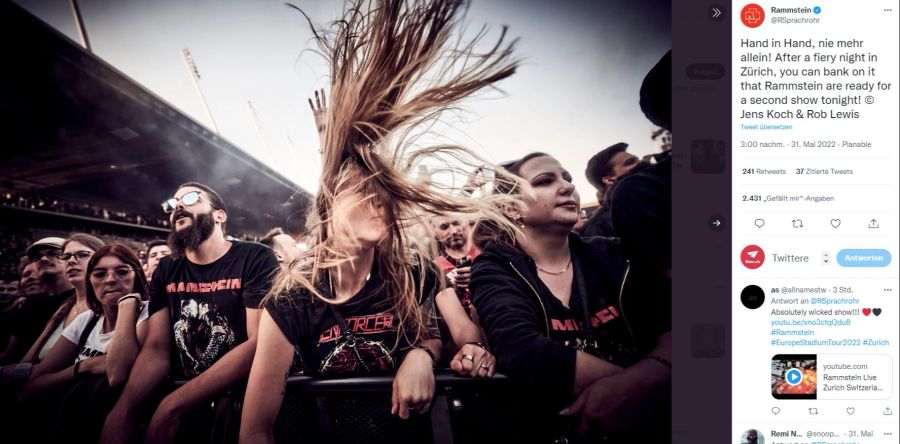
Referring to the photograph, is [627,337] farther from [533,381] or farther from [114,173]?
[114,173]

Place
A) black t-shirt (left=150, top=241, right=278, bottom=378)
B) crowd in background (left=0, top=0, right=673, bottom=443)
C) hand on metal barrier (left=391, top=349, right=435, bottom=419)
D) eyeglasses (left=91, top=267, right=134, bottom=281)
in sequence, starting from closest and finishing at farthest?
1. hand on metal barrier (left=391, top=349, right=435, bottom=419)
2. crowd in background (left=0, top=0, right=673, bottom=443)
3. black t-shirt (left=150, top=241, right=278, bottom=378)
4. eyeglasses (left=91, top=267, right=134, bottom=281)

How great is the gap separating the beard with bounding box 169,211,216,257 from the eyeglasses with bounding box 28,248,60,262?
0.50 metres

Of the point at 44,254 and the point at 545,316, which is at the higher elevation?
the point at 44,254

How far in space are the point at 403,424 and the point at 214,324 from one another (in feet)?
2.71

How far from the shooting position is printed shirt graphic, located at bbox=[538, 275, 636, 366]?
3.79ft

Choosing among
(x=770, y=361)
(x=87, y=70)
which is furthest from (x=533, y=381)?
(x=87, y=70)

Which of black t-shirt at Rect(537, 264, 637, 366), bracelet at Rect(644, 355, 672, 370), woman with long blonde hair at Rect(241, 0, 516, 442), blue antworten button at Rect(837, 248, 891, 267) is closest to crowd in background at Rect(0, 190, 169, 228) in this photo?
woman with long blonde hair at Rect(241, 0, 516, 442)

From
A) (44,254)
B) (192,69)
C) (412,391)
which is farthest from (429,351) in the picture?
(44,254)

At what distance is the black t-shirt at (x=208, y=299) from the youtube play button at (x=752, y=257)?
5.42 ft

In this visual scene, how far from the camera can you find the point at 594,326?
1185 millimetres

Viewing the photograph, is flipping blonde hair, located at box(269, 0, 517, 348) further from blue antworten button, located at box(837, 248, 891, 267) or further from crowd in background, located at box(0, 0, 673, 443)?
blue antworten button, located at box(837, 248, 891, 267)

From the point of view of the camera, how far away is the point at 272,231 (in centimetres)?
168

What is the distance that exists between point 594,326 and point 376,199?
0.93 metres

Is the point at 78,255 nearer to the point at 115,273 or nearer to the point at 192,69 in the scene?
the point at 115,273
